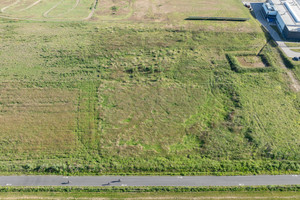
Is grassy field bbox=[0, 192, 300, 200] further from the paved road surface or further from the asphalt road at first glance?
the paved road surface

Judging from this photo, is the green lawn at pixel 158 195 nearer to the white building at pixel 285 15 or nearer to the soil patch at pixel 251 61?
the soil patch at pixel 251 61

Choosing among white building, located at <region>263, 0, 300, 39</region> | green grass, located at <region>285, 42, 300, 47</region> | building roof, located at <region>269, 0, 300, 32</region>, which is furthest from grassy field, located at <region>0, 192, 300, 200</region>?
building roof, located at <region>269, 0, 300, 32</region>

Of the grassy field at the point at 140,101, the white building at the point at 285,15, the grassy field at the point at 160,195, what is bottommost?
the grassy field at the point at 160,195

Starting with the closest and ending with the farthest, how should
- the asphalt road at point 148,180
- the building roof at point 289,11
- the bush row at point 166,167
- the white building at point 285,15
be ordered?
1. the asphalt road at point 148,180
2. the bush row at point 166,167
3. the white building at point 285,15
4. the building roof at point 289,11

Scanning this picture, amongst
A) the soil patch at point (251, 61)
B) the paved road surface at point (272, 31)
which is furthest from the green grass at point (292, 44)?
the soil patch at point (251, 61)

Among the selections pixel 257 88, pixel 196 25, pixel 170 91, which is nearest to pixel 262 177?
pixel 257 88

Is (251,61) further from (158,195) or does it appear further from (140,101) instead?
(158,195)
